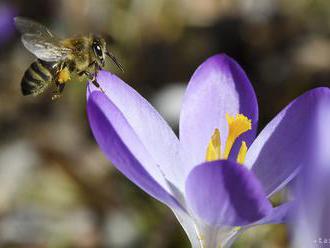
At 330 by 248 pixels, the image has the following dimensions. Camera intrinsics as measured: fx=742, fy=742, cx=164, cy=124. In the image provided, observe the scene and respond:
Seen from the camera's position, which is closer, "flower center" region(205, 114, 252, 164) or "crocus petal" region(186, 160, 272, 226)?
"crocus petal" region(186, 160, 272, 226)

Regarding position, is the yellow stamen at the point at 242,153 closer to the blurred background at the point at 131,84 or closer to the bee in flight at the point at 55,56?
the bee in flight at the point at 55,56

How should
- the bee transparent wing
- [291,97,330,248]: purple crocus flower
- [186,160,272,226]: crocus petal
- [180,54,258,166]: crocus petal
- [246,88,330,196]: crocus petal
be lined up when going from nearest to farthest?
[291,97,330,248]: purple crocus flower
[186,160,272,226]: crocus petal
[246,88,330,196]: crocus petal
[180,54,258,166]: crocus petal
the bee transparent wing

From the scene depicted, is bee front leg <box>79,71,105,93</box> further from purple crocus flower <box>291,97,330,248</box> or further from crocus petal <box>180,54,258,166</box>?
purple crocus flower <box>291,97,330,248</box>

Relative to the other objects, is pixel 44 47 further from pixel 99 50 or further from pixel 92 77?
pixel 92 77

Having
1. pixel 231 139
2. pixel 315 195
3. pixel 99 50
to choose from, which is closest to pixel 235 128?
pixel 231 139

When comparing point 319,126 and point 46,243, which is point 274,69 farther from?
point 319,126

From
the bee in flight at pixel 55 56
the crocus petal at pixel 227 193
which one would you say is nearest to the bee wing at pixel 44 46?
the bee in flight at pixel 55 56

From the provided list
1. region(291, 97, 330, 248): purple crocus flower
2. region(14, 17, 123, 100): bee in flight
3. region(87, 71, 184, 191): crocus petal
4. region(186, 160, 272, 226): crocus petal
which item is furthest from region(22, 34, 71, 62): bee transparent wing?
region(291, 97, 330, 248): purple crocus flower
